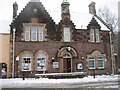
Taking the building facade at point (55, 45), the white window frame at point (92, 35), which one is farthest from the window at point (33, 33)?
the white window frame at point (92, 35)

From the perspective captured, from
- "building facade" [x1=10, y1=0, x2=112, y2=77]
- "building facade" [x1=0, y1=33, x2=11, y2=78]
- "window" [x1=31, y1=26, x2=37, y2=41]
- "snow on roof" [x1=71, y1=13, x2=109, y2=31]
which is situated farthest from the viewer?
"snow on roof" [x1=71, y1=13, x2=109, y2=31]

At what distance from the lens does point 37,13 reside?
26281 millimetres

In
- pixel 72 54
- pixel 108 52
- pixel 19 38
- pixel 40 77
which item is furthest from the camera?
pixel 108 52

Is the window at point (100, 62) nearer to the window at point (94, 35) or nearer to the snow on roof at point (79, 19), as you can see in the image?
the window at point (94, 35)

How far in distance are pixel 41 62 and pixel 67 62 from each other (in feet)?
12.3

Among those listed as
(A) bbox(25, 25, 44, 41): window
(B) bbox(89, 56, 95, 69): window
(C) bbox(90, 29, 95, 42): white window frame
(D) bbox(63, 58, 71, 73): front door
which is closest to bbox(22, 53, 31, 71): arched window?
(A) bbox(25, 25, 44, 41): window

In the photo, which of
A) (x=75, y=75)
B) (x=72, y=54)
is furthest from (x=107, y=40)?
(x=75, y=75)

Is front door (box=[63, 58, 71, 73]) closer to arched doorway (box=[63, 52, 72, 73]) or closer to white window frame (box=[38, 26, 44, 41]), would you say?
arched doorway (box=[63, 52, 72, 73])

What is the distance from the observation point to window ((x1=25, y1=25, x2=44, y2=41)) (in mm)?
25475

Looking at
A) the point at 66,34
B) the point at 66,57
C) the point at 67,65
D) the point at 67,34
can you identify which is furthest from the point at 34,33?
the point at 67,65

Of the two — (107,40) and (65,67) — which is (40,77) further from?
(107,40)

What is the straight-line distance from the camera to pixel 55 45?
26141mm

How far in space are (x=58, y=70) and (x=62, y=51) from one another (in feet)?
8.80

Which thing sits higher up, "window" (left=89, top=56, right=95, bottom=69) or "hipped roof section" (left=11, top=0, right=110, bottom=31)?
"hipped roof section" (left=11, top=0, right=110, bottom=31)
